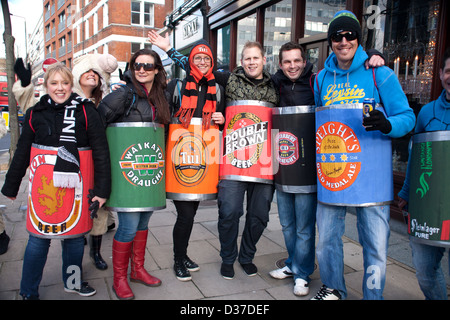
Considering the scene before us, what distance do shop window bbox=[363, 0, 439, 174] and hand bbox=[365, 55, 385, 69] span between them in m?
2.51

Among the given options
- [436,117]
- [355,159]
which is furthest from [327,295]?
[436,117]

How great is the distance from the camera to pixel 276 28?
7402 mm

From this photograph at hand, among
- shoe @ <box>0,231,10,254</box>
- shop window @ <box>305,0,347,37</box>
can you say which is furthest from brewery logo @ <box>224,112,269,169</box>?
shop window @ <box>305,0,347,37</box>

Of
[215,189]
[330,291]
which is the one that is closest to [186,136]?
[215,189]

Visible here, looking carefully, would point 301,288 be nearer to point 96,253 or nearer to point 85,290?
point 85,290

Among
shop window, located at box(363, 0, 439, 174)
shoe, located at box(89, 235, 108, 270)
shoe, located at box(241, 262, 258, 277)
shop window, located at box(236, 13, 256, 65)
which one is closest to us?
shoe, located at box(241, 262, 258, 277)

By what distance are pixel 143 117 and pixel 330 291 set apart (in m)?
1.96

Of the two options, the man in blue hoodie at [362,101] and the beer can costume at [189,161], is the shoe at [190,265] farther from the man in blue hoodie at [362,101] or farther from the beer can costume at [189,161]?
the man in blue hoodie at [362,101]

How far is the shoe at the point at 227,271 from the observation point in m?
3.16

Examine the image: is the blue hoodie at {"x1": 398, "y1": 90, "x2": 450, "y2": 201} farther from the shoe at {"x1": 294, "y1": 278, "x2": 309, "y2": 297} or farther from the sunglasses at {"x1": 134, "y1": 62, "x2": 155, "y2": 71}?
the sunglasses at {"x1": 134, "y1": 62, "x2": 155, "y2": 71}

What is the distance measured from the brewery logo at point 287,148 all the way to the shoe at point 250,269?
1.05m

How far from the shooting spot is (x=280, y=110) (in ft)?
9.34

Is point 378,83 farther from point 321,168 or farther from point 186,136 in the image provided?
point 186,136

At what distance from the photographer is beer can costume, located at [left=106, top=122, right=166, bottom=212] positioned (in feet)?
8.78
